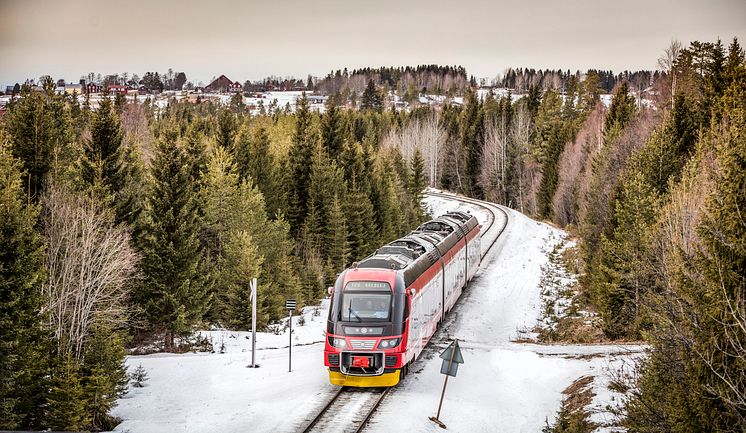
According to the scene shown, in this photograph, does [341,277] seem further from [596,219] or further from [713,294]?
[596,219]

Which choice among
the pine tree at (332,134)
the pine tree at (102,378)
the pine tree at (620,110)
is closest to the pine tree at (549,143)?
the pine tree at (620,110)

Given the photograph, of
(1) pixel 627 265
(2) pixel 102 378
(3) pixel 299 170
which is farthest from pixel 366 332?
(3) pixel 299 170

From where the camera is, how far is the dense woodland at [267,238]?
481 inches

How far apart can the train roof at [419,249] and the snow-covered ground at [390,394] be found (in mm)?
3434

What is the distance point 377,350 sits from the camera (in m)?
19.2

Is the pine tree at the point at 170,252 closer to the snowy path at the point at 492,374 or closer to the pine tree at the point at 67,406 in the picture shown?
the pine tree at the point at 67,406

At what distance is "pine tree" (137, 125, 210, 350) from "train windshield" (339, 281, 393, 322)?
412 inches

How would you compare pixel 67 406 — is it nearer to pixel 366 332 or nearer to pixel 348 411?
pixel 348 411

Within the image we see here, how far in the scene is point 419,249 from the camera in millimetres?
25375

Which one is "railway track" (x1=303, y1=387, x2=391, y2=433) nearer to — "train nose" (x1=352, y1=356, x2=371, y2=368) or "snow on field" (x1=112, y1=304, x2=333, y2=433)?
"snow on field" (x1=112, y1=304, x2=333, y2=433)

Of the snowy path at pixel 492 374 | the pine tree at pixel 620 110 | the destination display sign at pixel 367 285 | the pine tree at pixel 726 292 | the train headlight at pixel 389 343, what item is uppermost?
the pine tree at pixel 620 110

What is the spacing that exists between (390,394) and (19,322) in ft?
33.6

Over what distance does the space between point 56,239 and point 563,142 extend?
72684 millimetres

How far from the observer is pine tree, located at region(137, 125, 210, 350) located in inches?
1093
